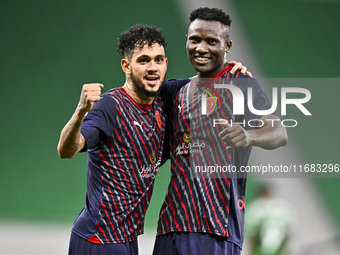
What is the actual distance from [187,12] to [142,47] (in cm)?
275

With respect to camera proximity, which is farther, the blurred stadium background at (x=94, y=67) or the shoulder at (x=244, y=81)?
the blurred stadium background at (x=94, y=67)

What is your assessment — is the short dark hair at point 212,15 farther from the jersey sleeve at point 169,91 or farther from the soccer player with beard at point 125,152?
the jersey sleeve at point 169,91

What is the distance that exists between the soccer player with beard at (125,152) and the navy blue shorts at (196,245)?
7.3 inches

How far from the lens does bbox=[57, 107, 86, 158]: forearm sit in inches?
67.1

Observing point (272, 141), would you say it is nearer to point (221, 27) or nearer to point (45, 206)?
point (221, 27)

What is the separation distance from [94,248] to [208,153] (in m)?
0.68

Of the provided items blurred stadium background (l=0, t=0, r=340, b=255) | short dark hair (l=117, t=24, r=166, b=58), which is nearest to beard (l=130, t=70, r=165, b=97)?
short dark hair (l=117, t=24, r=166, b=58)

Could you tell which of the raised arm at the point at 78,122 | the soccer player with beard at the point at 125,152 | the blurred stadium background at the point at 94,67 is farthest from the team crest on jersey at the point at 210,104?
the blurred stadium background at the point at 94,67

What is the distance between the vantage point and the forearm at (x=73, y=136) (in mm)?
1703

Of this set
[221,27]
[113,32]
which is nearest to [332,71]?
[113,32]

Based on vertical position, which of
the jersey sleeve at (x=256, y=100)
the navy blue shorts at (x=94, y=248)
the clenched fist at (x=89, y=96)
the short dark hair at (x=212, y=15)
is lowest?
the navy blue shorts at (x=94, y=248)

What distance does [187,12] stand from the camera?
182 inches

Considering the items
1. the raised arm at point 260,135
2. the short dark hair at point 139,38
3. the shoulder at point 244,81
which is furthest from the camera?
the short dark hair at point 139,38

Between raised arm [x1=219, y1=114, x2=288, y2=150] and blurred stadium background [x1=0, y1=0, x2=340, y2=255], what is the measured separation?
2.74 metres
